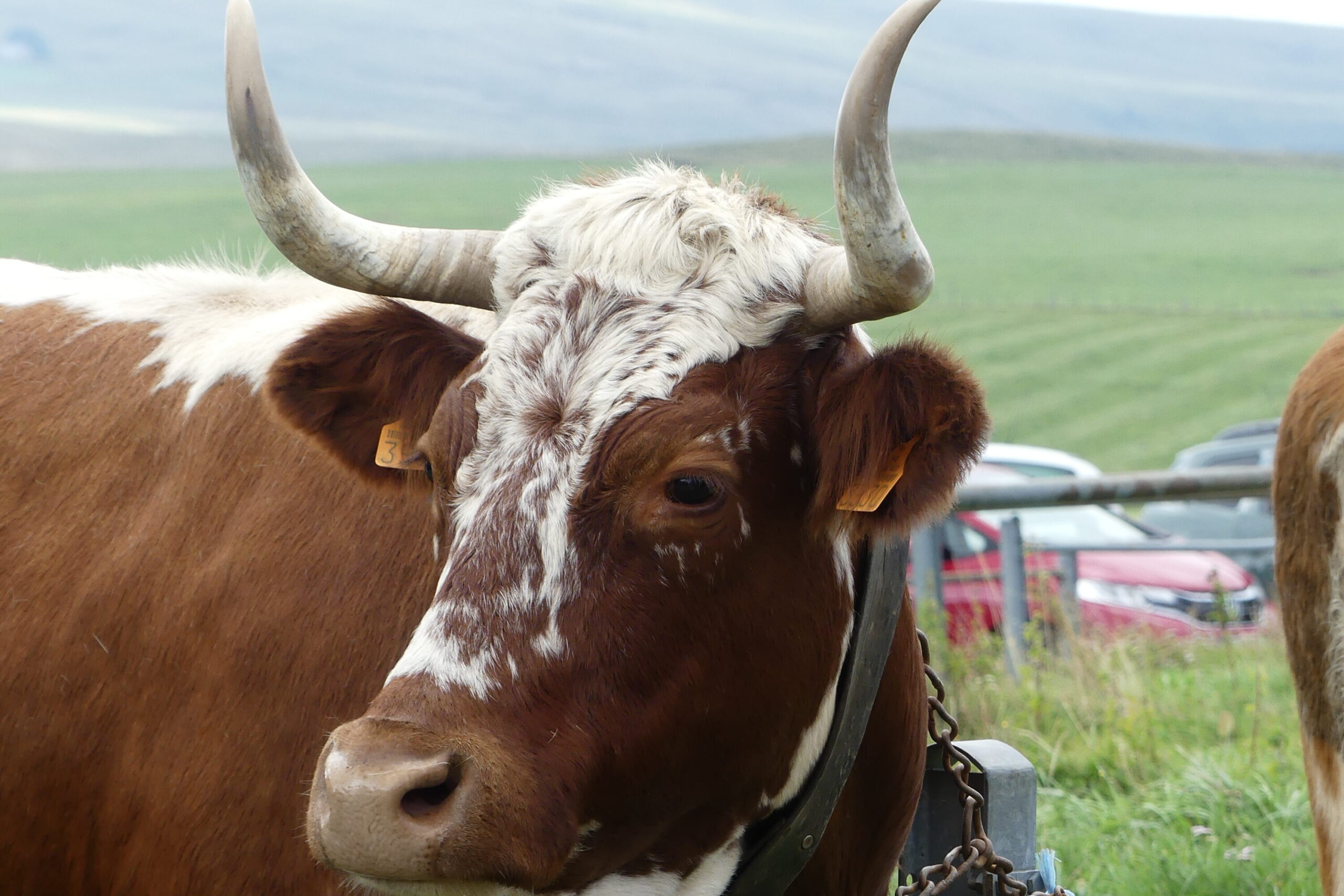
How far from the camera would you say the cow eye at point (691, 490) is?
207cm

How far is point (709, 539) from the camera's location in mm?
2102

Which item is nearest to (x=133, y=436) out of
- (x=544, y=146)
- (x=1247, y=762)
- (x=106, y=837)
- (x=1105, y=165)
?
(x=106, y=837)

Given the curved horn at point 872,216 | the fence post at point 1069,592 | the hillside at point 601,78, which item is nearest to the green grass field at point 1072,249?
the curved horn at point 872,216

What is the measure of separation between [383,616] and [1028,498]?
12.3ft

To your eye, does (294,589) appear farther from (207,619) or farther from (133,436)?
(133,436)

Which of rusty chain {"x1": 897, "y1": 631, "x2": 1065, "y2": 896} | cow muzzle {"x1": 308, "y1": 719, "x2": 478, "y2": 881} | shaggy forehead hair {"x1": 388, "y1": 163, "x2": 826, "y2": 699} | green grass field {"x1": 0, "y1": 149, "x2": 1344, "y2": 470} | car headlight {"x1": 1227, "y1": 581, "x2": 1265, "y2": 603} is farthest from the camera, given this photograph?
green grass field {"x1": 0, "y1": 149, "x2": 1344, "y2": 470}

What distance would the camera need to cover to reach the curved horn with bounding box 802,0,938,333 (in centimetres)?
187

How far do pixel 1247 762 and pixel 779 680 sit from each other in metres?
3.30

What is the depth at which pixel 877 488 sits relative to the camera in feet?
7.16

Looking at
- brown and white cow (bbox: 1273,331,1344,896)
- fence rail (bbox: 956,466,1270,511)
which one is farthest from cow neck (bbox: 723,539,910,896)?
fence rail (bbox: 956,466,1270,511)

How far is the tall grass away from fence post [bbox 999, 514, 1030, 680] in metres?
0.23

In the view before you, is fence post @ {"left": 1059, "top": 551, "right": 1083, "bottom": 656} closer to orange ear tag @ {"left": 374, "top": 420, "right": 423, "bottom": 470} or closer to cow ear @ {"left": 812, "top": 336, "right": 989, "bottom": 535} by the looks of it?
cow ear @ {"left": 812, "top": 336, "right": 989, "bottom": 535}

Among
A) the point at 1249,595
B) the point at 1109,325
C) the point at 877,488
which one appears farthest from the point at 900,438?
the point at 1109,325

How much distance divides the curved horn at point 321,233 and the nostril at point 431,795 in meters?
1.00
